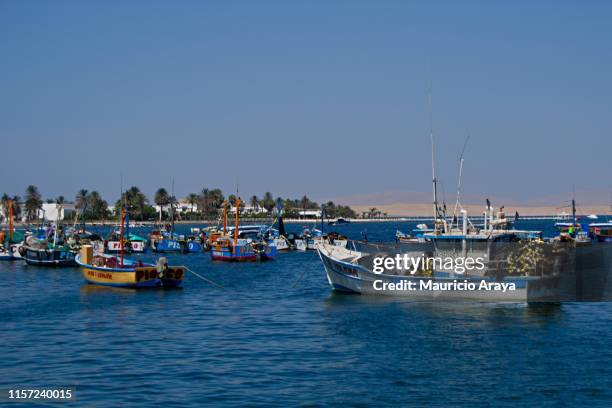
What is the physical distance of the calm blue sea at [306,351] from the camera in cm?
2939

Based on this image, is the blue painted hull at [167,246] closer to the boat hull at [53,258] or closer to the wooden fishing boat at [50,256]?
the wooden fishing boat at [50,256]

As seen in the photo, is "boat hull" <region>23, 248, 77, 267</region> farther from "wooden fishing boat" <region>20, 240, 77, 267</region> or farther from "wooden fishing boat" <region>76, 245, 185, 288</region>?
"wooden fishing boat" <region>76, 245, 185, 288</region>

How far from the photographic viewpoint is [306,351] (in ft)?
122

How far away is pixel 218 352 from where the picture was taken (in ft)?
122

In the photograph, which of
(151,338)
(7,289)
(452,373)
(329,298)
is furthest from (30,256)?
(452,373)

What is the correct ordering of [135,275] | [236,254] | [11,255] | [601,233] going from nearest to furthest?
[135,275], [236,254], [11,255], [601,233]

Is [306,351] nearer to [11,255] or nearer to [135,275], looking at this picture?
[135,275]

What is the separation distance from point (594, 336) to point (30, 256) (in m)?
71.1

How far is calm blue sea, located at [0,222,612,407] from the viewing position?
96.4ft

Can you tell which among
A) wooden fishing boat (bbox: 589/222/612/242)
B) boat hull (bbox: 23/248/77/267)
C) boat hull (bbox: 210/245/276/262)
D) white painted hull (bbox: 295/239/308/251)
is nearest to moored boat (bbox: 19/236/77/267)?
boat hull (bbox: 23/248/77/267)

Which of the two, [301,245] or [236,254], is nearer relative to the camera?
[236,254]

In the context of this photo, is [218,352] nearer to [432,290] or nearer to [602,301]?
[432,290]

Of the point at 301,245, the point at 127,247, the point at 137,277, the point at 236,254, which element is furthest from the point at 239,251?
the point at 301,245

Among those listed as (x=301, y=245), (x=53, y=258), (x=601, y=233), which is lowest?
(x=53, y=258)
